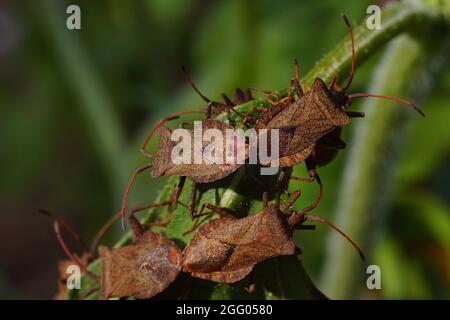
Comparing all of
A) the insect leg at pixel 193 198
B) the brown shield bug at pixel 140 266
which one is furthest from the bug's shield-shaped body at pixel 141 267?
the insect leg at pixel 193 198

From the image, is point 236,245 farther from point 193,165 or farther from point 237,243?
point 193,165

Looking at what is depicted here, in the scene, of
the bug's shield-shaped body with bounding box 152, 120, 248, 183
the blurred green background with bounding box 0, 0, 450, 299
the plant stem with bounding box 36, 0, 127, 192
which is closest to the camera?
the bug's shield-shaped body with bounding box 152, 120, 248, 183

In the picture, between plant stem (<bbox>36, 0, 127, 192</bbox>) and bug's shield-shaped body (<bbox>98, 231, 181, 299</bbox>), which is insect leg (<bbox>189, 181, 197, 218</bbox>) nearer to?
bug's shield-shaped body (<bbox>98, 231, 181, 299</bbox>)

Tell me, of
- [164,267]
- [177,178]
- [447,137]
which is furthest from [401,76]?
[447,137]

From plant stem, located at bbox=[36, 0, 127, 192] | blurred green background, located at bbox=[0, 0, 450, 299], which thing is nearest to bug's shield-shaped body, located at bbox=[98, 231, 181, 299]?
blurred green background, located at bbox=[0, 0, 450, 299]

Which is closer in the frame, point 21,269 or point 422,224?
point 422,224

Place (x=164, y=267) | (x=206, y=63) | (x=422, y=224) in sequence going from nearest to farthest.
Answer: (x=164, y=267), (x=422, y=224), (x=206, y=63)

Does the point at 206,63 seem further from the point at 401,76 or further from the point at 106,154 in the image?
the point at 401,76
